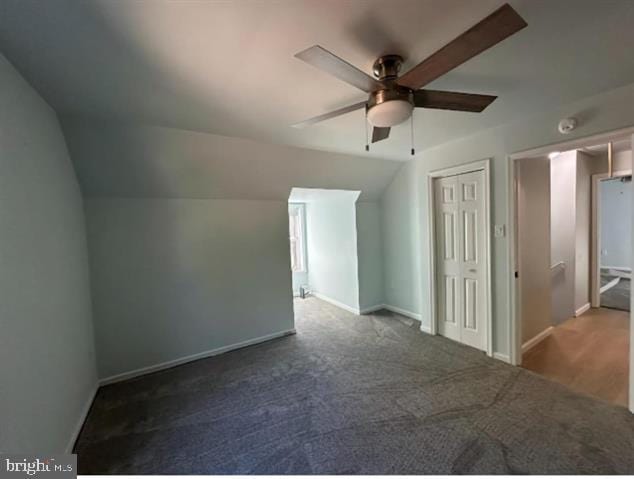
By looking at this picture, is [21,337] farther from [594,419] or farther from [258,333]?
[594,419]

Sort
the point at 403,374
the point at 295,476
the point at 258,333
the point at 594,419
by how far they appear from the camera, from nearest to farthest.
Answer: the point at 295,476
the point at 594,419
the point at 403,374
the point at 258,333

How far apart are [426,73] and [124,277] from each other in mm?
3151

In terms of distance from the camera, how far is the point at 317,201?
16.7 feet

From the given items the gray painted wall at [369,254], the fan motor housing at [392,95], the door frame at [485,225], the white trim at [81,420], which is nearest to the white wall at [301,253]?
the gray painted wall at [369,254]

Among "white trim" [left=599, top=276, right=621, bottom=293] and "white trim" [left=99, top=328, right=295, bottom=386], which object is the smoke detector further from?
"white trim" [left=599, top=276, right=621, bottom=293]

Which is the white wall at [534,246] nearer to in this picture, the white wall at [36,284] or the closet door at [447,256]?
the closet door at [447,256]

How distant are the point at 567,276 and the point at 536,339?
1367 mm

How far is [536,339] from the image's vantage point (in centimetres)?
311

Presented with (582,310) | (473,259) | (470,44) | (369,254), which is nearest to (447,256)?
(473,259)

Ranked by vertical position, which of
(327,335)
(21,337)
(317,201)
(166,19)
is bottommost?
(327,335)

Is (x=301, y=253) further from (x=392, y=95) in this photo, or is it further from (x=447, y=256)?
(x=392, y=95)

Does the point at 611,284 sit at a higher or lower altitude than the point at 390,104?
lower

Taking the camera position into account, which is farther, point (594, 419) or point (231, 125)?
point (231, 125)

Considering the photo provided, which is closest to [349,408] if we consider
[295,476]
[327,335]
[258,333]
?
[295,476]
